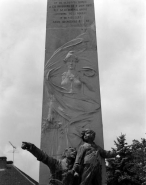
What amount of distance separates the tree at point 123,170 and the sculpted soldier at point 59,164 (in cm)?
1286

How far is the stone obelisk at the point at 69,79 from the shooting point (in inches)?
341

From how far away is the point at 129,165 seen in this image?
20.2 meters

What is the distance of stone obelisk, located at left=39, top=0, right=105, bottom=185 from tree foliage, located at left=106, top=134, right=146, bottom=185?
11378 millimetres

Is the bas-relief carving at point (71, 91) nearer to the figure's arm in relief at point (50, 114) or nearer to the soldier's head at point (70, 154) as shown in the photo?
the figure's arm in relief at point (50, 114)

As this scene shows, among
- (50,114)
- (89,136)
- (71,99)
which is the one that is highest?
(71,99)

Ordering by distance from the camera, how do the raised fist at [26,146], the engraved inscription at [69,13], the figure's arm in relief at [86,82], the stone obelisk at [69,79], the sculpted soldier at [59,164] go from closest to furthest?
the raised fist at [26,146]
the sculpted soldier at [59,164]
the stone obelisk at [69,79]
the figure's arm in relief at [86,82]
the engraved inscription at [69,13]

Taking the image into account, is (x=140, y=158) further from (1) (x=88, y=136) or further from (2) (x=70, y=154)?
(2) (x=70, y=154)

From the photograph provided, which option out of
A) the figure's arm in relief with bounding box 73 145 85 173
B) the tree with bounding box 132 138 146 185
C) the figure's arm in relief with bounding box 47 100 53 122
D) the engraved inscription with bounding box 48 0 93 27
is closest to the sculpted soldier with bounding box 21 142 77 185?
the figure's arm in relief with bounding box 73 145 85 173

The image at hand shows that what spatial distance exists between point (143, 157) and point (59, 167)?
13240 mm

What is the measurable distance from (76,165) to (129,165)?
1432cm

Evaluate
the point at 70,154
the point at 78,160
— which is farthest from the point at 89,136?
the point at 78,160

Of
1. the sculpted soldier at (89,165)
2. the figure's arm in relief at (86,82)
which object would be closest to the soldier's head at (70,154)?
the sculpted soldier at (89,165)

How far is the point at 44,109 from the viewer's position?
29.8 ft

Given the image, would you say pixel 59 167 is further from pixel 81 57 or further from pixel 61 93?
pixel 81 57
